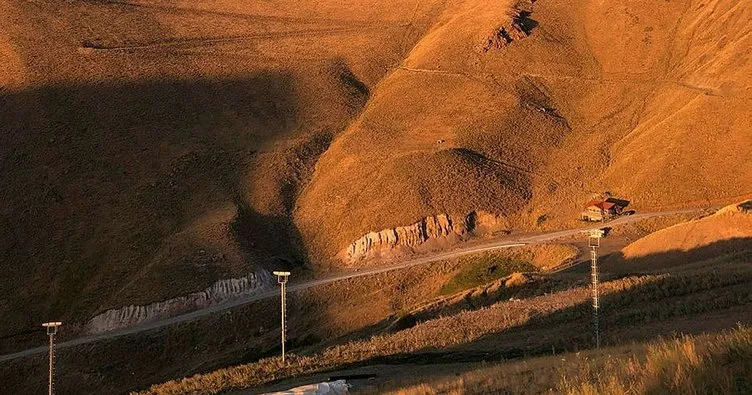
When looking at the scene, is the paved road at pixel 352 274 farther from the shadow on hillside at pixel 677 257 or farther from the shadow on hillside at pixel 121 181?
the shadow on hillside at pixel 677 257

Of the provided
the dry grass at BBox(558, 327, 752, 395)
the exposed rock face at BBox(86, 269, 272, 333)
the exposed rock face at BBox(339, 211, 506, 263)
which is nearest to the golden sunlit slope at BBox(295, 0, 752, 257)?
the exposed rock face at BBox(339, 211, 506, 263)

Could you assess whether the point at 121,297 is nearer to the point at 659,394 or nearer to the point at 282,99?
the point at 282,99

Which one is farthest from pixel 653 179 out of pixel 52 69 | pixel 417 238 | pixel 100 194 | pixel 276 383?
pixel 52 69

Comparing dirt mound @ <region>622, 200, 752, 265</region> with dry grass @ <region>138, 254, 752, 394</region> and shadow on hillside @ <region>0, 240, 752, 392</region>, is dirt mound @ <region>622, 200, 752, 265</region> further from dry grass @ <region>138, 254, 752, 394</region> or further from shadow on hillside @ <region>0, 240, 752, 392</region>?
dry grass @ <region>138, 254, 752, 394</region>

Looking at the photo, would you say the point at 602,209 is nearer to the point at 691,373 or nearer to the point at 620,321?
the point at 620,321

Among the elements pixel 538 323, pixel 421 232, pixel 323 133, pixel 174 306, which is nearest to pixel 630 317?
pixel 538 323

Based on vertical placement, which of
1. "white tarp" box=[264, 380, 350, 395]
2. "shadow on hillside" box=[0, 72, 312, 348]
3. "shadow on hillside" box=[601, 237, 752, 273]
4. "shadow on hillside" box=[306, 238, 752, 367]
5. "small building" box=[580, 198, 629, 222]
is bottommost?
"white tarp" box=[264, 380, 350, 395]
